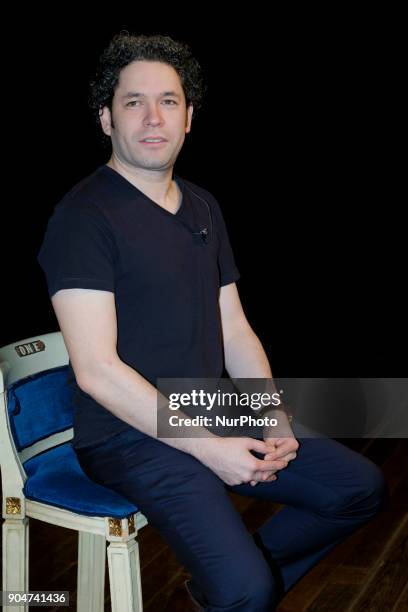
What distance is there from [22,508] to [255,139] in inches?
143

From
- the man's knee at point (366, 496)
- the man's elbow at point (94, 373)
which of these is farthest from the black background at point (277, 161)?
the man's elbow at point (94, 373)

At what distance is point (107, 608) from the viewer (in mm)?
2604

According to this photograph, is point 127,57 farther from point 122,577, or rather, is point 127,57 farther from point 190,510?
point 122,577

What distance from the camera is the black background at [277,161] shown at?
16.0 feet

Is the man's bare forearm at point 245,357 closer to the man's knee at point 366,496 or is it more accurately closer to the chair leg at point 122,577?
the man's knee at point 366,496

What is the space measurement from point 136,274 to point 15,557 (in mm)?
666

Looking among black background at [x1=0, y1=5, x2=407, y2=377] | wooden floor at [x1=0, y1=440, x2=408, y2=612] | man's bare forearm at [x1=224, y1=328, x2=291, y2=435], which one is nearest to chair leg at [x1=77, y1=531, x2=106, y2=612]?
wooden floor at [x1=0, y1=440, x2=408, y2=612]

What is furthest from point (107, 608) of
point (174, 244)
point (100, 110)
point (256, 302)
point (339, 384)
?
point (256, 302)

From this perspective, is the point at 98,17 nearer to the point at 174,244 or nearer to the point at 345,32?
the point at 345,32

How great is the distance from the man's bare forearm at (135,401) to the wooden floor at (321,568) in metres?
0.83

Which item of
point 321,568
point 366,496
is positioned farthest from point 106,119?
point 321,568

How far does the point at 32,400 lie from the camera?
2051mm

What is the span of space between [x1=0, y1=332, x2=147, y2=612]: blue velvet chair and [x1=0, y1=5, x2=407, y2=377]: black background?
9.60 ft

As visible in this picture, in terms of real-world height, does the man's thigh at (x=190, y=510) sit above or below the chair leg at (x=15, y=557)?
above
